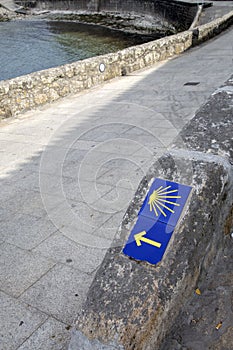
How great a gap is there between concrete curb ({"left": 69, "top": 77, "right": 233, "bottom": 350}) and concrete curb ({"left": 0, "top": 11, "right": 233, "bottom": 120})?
7587 mm

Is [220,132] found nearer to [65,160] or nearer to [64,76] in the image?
[65,160]

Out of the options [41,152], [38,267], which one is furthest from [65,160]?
[38,267]

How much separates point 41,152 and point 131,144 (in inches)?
72.2

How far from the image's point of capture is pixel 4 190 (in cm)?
592

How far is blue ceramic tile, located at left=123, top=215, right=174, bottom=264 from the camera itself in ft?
8.25

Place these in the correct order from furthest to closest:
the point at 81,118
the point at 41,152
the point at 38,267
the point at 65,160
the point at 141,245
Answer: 1. the point at 81,118
2. the point at 41,152
3. the point at 65,160
4. the point at 38,267
5. the point at 141,245

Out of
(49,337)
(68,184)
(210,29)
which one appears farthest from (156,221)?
(210,29)

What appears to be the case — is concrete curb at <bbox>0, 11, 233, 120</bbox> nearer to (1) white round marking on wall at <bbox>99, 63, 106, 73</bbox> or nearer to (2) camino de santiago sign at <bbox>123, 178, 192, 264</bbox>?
(1) white round marking on wall at <bbox>99, 63, 106, 73</bbox>

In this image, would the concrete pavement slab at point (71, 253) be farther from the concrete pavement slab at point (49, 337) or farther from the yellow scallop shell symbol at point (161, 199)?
the yellow scallop shell symbol at point (161, 199)

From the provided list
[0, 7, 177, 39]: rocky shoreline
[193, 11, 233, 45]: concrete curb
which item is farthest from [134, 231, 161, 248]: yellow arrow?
[0, 7, 177, 39]: rocky shoreline

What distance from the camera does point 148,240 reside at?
2.60 m

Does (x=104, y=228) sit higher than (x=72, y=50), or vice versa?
(x=104, y=228)

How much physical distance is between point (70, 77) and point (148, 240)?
938 centimetres

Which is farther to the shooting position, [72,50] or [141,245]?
[72,50]
